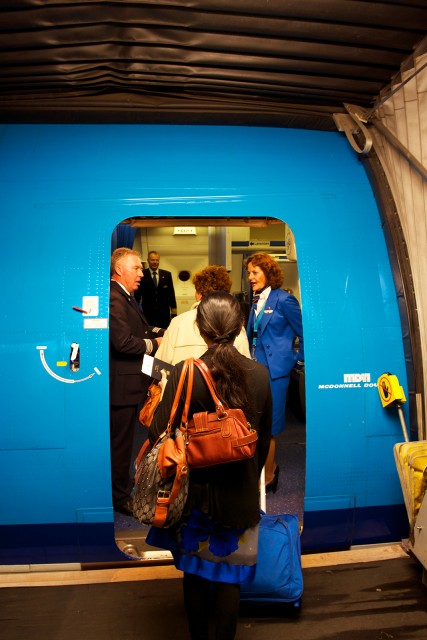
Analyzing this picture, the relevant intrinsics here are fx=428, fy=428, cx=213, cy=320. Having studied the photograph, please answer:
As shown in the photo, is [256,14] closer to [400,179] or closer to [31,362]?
[400,179]

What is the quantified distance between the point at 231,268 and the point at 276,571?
6.21 m

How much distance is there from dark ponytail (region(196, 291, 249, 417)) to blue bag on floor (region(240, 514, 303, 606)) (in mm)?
1138

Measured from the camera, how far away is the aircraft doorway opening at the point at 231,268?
3332 millimetres

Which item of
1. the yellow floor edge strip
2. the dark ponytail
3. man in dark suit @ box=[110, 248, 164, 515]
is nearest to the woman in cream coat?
man in dark suit @ box=[110, 248, 164, 515]

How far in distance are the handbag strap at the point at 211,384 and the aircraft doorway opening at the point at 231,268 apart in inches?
61.9


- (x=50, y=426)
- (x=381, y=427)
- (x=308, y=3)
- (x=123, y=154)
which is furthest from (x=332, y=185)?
(x=50, y=426)

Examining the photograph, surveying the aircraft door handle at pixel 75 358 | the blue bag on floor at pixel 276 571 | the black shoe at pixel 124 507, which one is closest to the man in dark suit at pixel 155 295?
the black shoe at pixel 124 507

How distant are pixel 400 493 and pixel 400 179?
82.3 inches

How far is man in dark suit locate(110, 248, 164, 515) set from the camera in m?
3.06

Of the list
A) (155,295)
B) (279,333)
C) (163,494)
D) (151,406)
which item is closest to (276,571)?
(163,494)

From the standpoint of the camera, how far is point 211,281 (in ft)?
9.84

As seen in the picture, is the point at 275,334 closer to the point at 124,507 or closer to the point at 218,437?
the point at 124,507

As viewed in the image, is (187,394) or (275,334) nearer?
(187,394)

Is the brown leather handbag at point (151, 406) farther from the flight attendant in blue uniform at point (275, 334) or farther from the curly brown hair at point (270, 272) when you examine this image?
the curly brown hair at point (270, 272)
